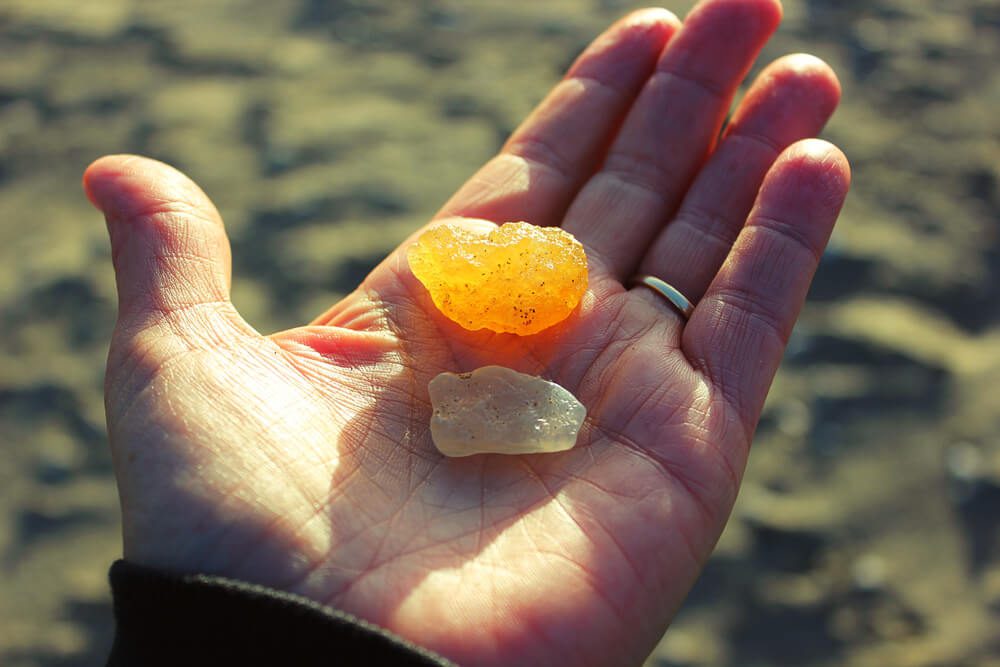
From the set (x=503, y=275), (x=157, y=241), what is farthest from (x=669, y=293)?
(x=157, y=241)

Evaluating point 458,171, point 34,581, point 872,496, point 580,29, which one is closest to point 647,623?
point 872,496

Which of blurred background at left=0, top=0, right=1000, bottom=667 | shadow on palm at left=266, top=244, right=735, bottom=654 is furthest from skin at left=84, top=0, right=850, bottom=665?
blurred background at left=0, top=0, right=1000, bottom=667

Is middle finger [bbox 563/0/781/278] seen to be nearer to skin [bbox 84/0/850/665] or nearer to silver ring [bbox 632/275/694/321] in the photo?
skin [bbox 84/0/850/665]

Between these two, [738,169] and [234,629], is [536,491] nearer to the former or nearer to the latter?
[234,629]

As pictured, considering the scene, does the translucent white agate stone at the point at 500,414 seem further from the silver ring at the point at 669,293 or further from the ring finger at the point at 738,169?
the ring finger at the point at 738,169

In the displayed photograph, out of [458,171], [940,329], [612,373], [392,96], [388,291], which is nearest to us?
[612,373]

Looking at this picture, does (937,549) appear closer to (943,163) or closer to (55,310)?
(943,163)

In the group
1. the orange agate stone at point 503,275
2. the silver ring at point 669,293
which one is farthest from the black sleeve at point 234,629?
the silver ring at point 669,293
